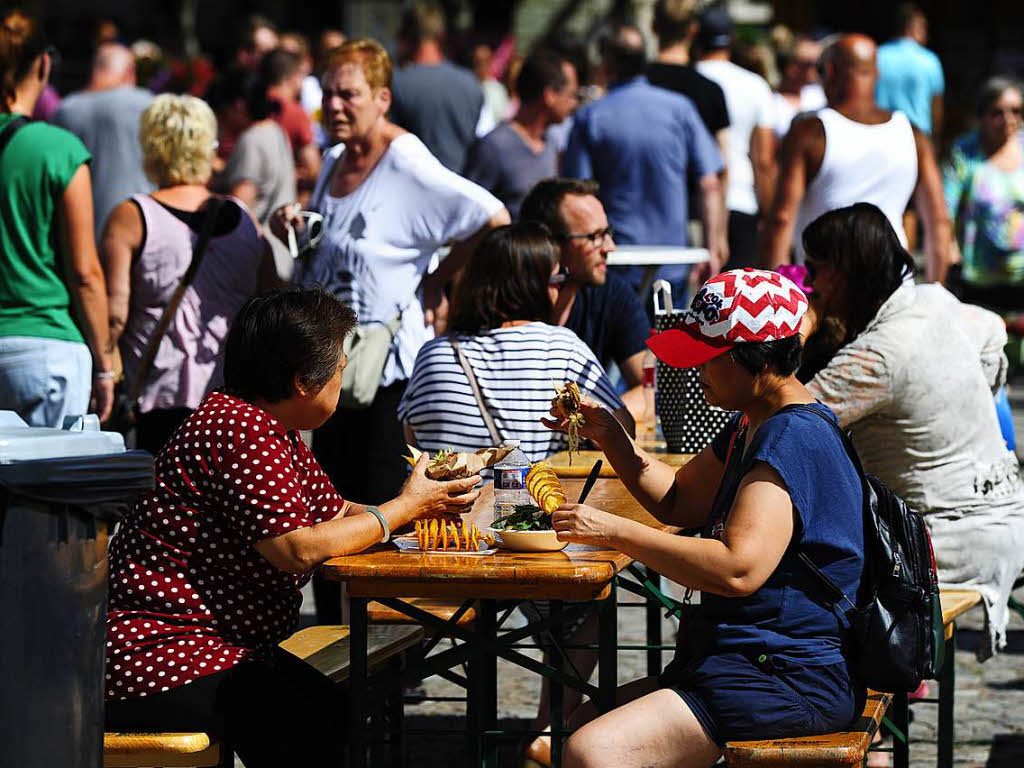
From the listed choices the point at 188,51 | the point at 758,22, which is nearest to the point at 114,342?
the point at 758,22

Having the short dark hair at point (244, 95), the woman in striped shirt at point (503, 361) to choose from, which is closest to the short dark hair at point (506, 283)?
the woman in striped shirt at point (503, 361)

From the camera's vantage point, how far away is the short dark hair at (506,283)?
16.2 ft

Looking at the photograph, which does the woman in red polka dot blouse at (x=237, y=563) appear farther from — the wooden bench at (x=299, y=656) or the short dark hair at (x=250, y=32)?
the short dark hair at (x=250, y=32)

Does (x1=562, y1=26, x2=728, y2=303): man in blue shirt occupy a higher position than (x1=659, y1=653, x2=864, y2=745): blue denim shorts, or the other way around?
(x1=562, y1=26, x2=728, y2=303): man in blue shirt

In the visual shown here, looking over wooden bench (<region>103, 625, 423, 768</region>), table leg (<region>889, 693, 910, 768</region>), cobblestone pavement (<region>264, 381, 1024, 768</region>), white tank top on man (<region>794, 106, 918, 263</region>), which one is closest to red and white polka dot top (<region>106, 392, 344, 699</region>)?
wooden bench (<region>103, 625, 423, 768</region>)

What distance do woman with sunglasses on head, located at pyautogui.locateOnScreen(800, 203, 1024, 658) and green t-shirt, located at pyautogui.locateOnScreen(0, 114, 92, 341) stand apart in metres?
2.31

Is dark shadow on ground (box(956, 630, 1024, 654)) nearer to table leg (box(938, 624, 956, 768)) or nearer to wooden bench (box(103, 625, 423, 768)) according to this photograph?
table leg (box(938, 624, 956, 768))

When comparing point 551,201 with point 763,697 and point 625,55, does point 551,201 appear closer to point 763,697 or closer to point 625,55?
point 763,697

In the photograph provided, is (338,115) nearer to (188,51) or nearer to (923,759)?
(923,759)

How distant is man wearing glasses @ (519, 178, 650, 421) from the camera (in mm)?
5805

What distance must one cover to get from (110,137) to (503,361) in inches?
171

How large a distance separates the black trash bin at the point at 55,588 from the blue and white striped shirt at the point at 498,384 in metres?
1.57

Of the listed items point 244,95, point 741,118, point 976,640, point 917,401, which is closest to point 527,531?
point 917,401

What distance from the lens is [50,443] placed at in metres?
3.33
